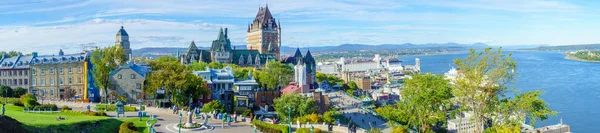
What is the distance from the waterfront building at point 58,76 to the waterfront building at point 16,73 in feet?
2.82

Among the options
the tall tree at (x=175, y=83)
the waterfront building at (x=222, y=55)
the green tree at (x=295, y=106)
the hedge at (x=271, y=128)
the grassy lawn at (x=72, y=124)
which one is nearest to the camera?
the grassy lawn at (x=72, y=124)

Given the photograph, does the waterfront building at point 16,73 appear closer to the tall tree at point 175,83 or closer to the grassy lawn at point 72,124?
the tall tree at point 175,83

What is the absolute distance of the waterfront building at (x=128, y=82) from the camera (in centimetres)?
5597

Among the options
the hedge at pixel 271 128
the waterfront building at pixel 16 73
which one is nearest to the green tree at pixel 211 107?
the hedge at pixel 271 128

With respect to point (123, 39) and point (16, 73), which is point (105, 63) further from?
point (123, 39)

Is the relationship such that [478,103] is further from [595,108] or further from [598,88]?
[598,88]

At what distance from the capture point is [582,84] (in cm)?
12738

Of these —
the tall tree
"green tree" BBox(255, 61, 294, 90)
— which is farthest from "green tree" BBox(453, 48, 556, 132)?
"green tree" BBox(255, 61, 294, 90)

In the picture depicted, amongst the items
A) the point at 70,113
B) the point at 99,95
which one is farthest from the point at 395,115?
the point at 99,95

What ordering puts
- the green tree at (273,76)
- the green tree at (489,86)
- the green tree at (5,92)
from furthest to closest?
the green tree at (273,76) < the green tree at (5,92) < the green tree at (489,86)

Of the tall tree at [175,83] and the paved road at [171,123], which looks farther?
the tall tree at [175,83]

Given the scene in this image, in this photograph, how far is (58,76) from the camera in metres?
60.5

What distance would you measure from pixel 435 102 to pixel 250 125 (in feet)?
46.0

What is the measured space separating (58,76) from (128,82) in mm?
10759
